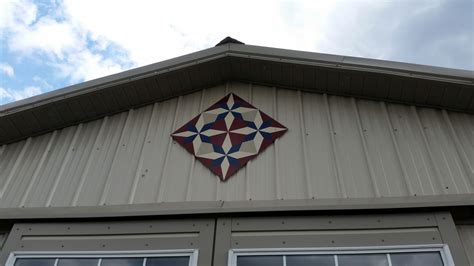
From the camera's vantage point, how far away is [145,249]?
13.1 ft

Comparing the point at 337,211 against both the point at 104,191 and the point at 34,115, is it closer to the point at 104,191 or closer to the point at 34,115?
the point at 104,191

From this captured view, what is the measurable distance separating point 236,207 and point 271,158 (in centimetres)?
78

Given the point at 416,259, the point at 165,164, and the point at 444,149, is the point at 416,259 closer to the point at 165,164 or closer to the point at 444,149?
the point at 444,149

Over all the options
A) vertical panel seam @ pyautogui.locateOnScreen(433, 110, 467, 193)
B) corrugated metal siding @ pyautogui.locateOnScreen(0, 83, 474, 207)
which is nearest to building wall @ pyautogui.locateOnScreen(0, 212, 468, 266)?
corrugated metal siding @ pyautogui.locateOnScreen(0, 83, 474, 207)

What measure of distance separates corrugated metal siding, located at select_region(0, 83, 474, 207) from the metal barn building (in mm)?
17

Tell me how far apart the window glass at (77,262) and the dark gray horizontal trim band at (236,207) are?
0.41 m

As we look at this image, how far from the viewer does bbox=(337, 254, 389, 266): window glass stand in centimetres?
366

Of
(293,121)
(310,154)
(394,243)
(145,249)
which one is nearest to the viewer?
(394,243)

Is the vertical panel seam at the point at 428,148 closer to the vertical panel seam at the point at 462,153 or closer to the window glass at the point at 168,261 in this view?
the vertical panel seam at the point at 462,153

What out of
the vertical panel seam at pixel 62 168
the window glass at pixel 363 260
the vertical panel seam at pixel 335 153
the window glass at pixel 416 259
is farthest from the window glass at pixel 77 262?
the window glass at pixel 416 259

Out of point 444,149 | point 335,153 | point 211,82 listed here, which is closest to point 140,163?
point 211,82

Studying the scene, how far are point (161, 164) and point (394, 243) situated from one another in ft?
7.99

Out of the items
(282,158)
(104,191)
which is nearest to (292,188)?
(282,158)

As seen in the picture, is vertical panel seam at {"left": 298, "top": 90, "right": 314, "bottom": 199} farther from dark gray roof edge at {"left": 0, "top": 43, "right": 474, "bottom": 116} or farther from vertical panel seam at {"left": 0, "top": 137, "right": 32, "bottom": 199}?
vertical panel seam at {"left": 0, "top": 137, "right": 32, "bottom": 199}
